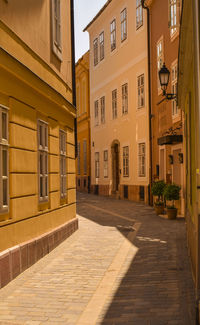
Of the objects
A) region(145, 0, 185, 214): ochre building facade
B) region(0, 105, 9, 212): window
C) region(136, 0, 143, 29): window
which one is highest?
region(136, 0, 143, 29): window

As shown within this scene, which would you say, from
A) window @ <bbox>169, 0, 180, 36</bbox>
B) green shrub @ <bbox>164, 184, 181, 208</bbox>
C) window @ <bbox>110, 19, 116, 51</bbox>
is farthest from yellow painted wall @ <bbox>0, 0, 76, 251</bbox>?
window @ <bbox>110, 19, 116, 51</bbox>

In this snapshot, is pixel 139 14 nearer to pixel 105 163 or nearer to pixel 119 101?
pixel 119 101

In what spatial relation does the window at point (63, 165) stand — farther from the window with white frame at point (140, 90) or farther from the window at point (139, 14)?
the window at point (139, 14)

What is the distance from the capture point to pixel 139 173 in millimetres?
22797

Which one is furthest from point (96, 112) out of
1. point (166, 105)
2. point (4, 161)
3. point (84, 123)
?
point (4, 161)

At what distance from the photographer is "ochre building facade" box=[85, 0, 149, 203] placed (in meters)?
22.5

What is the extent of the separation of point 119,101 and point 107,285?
20.1 metres

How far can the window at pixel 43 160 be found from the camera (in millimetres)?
8938

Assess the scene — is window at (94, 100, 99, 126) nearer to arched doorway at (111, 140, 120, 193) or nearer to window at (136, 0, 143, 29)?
arched doorway at (111, 140, 120, 193)

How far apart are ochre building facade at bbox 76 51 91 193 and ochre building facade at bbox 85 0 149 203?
56.2 inches

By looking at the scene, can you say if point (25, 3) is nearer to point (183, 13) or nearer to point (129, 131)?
point (183, 13)

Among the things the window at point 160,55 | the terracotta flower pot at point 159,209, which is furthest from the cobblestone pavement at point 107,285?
the window at point 160,55

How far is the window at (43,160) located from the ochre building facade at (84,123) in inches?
911

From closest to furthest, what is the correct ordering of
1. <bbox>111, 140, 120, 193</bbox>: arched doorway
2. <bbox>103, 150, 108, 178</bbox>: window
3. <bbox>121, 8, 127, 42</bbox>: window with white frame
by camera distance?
<bbox>121, 8, 127, 42</bbox>: window with white frame, <bbox>111, 140, 120, 193</bbox>: arched doorway, <bbox>103, 150, 108, 178</bbox>: window
